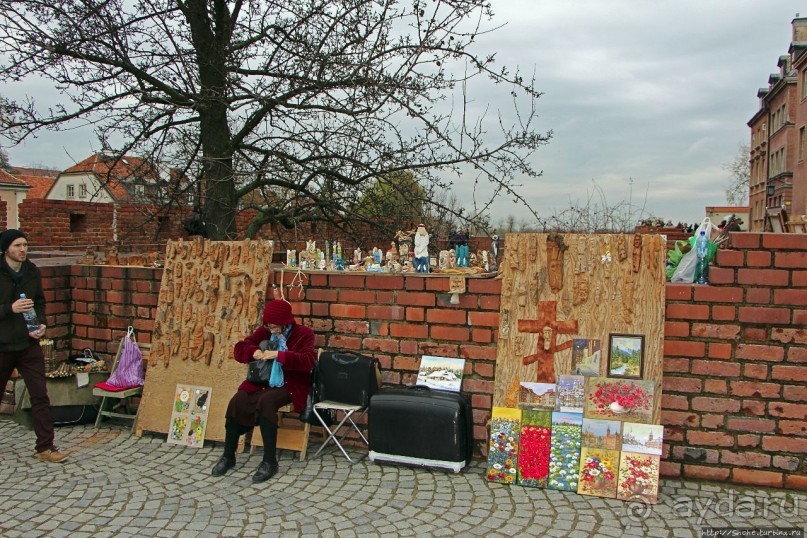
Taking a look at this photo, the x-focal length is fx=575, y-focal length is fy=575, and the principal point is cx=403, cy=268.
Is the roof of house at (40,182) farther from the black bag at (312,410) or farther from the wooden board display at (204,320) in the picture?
the black bag at (312,410)

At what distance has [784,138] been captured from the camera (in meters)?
41.1

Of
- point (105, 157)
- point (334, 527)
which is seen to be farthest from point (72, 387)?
point (105, 157)

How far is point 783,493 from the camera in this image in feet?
13.1

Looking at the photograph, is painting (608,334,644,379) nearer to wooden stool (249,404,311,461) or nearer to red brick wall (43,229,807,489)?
red brick wall (43,229,807,489)

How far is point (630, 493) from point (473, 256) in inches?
97.5

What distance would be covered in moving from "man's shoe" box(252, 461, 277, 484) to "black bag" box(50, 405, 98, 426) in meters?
2.24

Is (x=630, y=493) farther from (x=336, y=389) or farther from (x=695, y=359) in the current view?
(x=336, y=389)

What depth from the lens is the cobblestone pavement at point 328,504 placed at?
3.54 m

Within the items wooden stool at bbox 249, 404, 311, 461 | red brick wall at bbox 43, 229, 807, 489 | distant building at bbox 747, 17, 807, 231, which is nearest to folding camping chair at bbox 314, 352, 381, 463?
wooden stool at bbox 249, 404, 311, 461

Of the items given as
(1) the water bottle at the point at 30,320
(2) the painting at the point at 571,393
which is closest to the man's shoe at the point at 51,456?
(1) the water bottle at the point at 30,320

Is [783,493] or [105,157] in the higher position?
[105,157]

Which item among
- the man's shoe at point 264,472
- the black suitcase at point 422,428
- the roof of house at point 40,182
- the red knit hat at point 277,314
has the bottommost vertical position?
the man's shoe at point 264,472

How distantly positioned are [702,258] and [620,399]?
3.95 ft

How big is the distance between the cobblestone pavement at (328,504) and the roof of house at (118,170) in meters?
4.81
